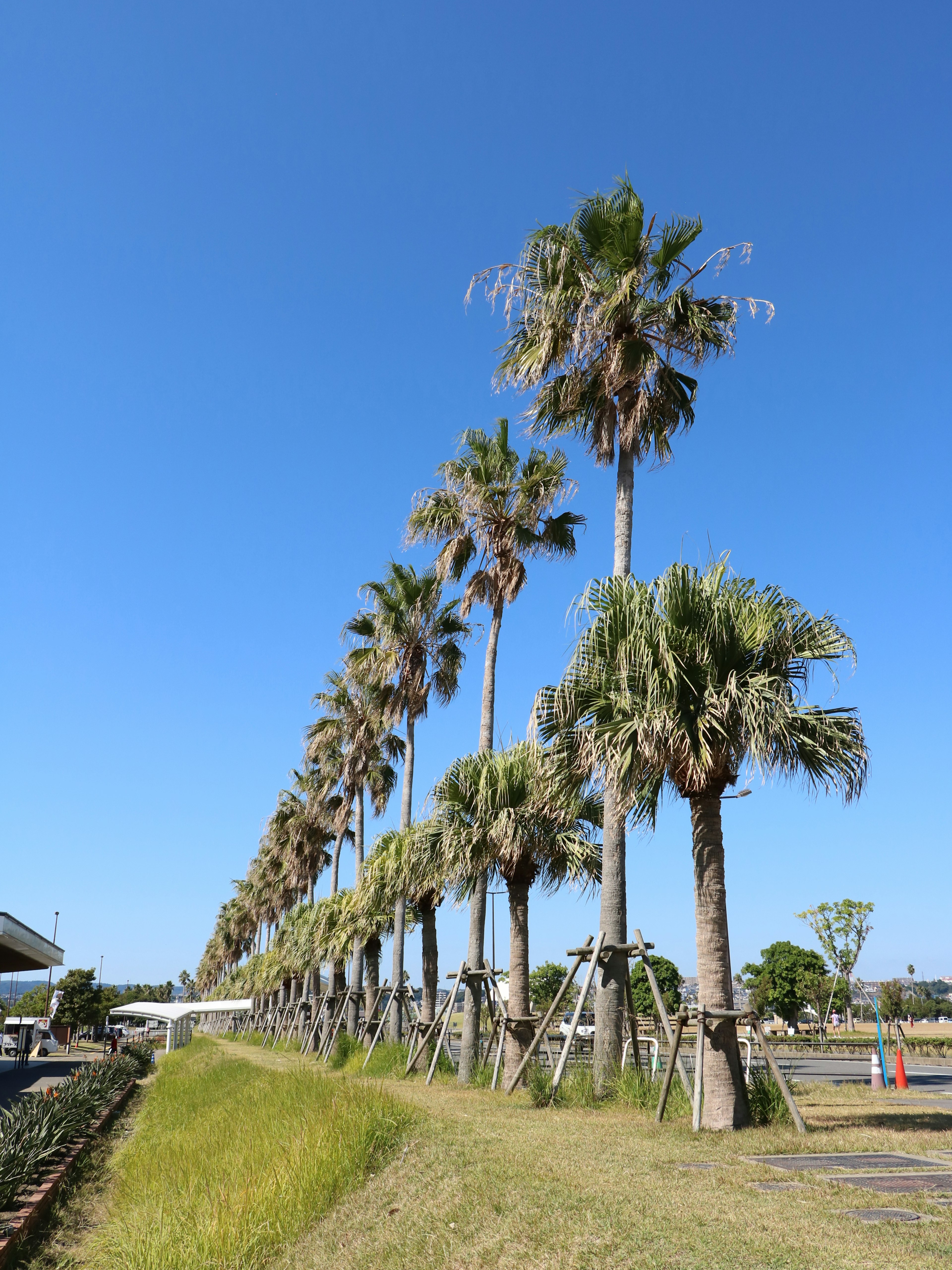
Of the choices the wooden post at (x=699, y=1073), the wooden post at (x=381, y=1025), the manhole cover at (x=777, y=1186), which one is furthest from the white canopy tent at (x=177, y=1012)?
the manhole cover at (x=777, y=1186)

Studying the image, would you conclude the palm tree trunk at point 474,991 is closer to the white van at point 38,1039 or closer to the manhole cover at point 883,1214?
the manhole cover at point 883,1214

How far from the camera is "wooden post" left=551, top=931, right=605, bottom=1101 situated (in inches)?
515

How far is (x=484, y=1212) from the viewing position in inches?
284

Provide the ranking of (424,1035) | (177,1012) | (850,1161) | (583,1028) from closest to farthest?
(850,1161)
(424,1035)
(583,1028)
(177,1012)

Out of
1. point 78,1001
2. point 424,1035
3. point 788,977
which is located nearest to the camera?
point 424,1035

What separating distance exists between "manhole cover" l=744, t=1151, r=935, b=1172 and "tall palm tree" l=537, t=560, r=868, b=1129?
5.87 feet

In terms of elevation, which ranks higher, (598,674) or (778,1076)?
(598,674)

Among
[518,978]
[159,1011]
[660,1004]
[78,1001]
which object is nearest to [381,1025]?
[518,978]

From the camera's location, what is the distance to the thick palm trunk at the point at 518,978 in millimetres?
16953

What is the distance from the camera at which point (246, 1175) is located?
10312 mm

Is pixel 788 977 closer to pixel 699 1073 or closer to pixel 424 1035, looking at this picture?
pixel 424 1035

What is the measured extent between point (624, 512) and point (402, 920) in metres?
15.2

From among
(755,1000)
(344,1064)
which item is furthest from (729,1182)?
(755,1000)

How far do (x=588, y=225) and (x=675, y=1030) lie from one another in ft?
40.5
